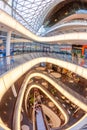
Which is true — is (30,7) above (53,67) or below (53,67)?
above

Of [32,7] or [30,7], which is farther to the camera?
[32,7]

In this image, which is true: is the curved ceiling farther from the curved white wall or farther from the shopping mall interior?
the curved white wall

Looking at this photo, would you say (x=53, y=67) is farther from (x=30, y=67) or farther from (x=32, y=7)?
(x=30, y=67)

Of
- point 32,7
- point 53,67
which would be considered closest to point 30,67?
point 32,7

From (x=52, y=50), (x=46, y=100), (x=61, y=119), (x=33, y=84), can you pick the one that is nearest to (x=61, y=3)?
(x=52, y=50)

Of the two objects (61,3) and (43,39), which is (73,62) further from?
(61,3)

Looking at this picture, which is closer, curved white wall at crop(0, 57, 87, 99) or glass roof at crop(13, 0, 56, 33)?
curved white wall at crop(0, 57, 87, 99)

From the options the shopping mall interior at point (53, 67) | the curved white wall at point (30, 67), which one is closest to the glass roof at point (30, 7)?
the shopping mall interior at point (53, 67)

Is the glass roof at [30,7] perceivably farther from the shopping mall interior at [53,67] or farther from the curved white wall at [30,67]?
the curved white wall at [30,67]

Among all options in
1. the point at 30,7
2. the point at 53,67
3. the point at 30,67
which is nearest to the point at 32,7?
the point at 30,7

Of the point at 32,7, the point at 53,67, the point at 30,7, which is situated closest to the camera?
the point at 30,7

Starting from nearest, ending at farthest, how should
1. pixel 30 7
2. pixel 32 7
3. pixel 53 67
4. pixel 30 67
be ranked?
pixel 30 67 < pixel 30 7 < pixel 32 7 < pixel 53 67

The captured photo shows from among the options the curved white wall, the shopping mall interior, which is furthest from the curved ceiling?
the curved white wall

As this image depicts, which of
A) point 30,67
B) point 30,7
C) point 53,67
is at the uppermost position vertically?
point 30,7
